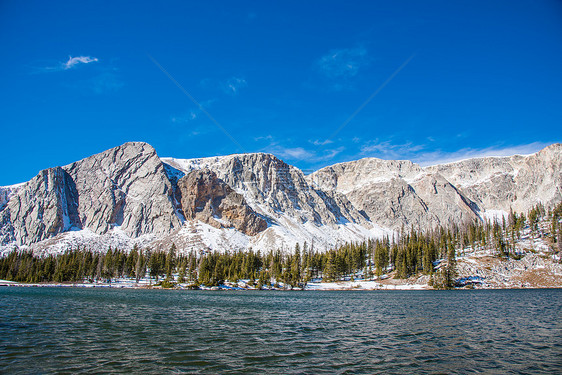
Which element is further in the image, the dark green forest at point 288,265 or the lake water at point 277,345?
the dark green forest at point 288,265

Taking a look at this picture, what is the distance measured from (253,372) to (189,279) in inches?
5394

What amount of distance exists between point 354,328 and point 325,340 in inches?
283

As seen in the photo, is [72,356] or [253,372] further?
[72,356]

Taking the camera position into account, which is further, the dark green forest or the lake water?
the dark green forest

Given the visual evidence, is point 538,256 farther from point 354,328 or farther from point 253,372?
point 253,372

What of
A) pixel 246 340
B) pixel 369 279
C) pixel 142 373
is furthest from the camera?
pixel 369 279

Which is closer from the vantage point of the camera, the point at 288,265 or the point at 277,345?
the point at 277,345

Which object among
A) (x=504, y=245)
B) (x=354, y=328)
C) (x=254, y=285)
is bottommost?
(x=254, y=285)

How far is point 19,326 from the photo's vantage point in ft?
97.9

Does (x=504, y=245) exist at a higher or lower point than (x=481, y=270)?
higher

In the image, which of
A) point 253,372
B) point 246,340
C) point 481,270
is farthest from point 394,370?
point 481,270

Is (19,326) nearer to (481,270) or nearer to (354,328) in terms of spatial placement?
(354,328)

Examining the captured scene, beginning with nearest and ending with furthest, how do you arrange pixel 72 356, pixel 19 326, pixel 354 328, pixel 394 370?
1. pixel 394 370
2. pixel 72 356
3. pixel 19 326
4. pixel 354 328

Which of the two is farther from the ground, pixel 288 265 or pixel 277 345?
pixel 277 345
